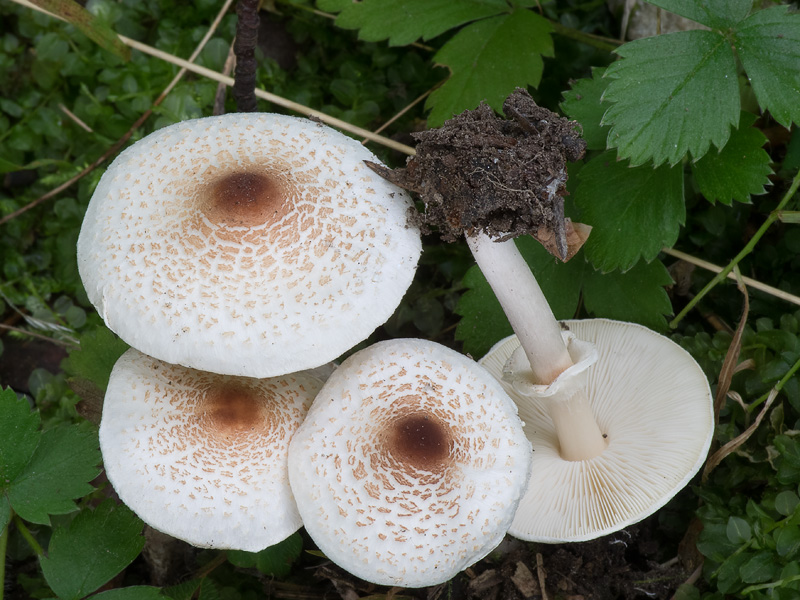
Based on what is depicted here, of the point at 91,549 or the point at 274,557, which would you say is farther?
the point at 274,557

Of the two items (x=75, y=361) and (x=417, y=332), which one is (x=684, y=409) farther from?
(x=75, y=361)

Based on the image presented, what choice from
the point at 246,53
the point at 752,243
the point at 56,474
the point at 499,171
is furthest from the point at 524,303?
the point at 56,474

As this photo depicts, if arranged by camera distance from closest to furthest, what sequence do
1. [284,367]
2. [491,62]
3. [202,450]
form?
[284,367], [202,450], [491,62]

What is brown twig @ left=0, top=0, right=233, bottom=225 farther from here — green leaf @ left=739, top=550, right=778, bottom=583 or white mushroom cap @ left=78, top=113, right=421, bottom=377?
green leaf @ left=739, top=550, right=778, bottom=583

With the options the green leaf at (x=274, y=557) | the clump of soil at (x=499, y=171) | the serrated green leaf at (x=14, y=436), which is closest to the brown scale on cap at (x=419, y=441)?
the clump of soil at (x=499, y=171)

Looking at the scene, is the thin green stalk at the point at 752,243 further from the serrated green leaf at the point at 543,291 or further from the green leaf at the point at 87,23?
the green leaf at the point at 87,23

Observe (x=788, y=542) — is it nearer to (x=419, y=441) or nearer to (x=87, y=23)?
(x=419, y=441)
